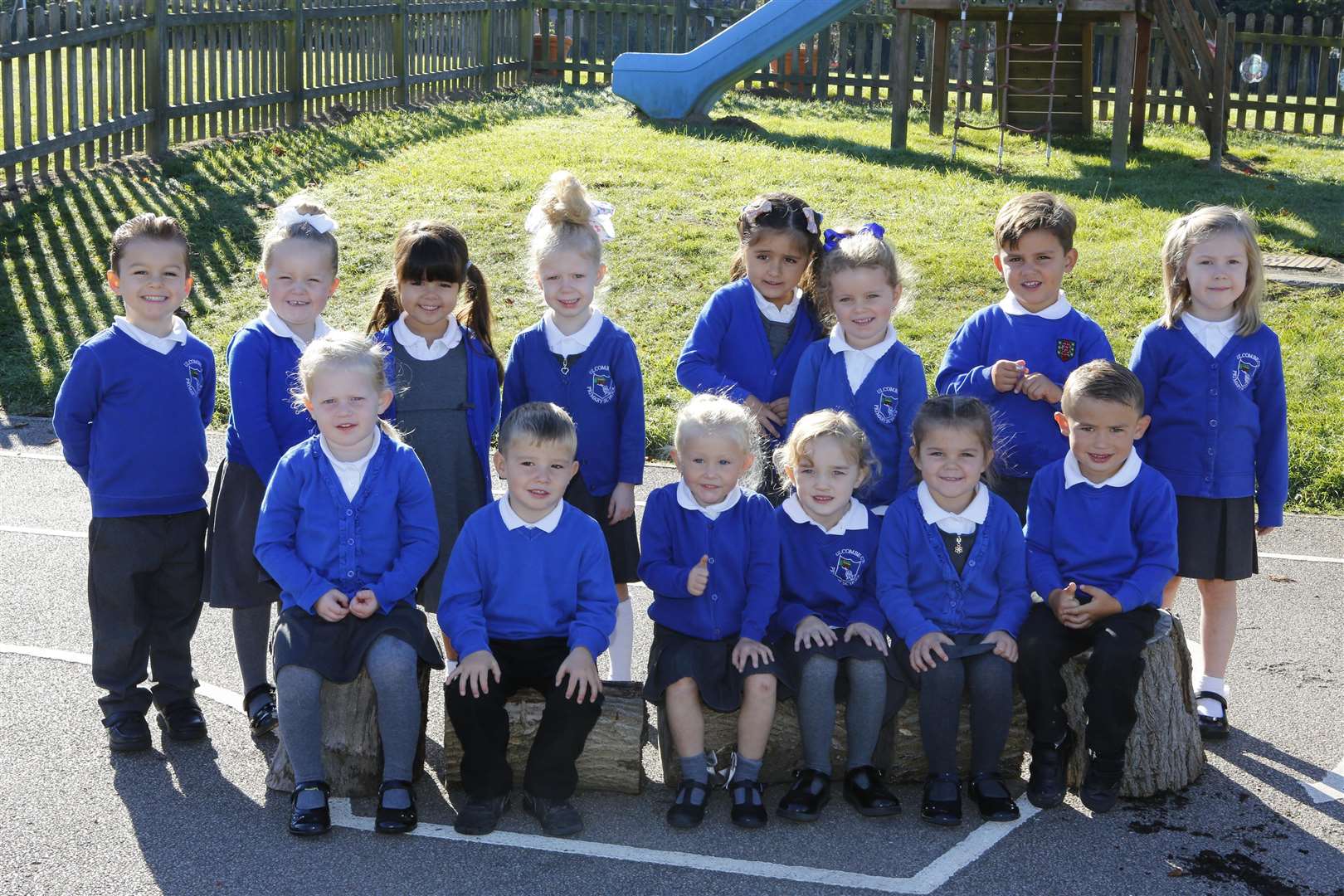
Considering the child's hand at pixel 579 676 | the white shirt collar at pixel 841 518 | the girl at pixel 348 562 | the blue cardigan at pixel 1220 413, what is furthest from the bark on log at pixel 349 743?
the blue cardigan at pixel 1220 413

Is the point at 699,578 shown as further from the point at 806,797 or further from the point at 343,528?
the point at 343,528

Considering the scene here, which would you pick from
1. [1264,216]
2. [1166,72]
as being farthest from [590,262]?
[1166,72]

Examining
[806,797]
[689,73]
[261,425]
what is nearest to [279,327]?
[261,425]

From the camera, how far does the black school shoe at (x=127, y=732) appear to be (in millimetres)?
4727

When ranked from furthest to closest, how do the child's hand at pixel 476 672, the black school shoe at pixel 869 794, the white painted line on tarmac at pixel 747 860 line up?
the black school shoe at pixel 869 794
the child's hand at pixel 476 672
the white painted line on tarmac at pixel 747 860

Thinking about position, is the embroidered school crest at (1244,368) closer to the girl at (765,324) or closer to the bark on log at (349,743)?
the girl at (765,324)

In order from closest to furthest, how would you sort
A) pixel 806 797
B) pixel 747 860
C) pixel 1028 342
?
pixel 747 860
pixel 806 797
pixel 1028 342

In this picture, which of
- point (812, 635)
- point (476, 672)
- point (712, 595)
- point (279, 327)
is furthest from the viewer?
point (279, 327)

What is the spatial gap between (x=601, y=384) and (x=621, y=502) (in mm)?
416

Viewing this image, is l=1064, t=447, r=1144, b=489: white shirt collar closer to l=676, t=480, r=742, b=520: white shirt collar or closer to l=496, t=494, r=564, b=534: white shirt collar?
l=676, t=480, r=742, b=520: white shirt collar

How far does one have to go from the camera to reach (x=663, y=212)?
11648mm

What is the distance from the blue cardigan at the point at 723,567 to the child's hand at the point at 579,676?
35 centimetres

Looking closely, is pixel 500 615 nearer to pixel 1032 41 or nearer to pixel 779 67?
pixel 1032 41

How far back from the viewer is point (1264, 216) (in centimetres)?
1157
